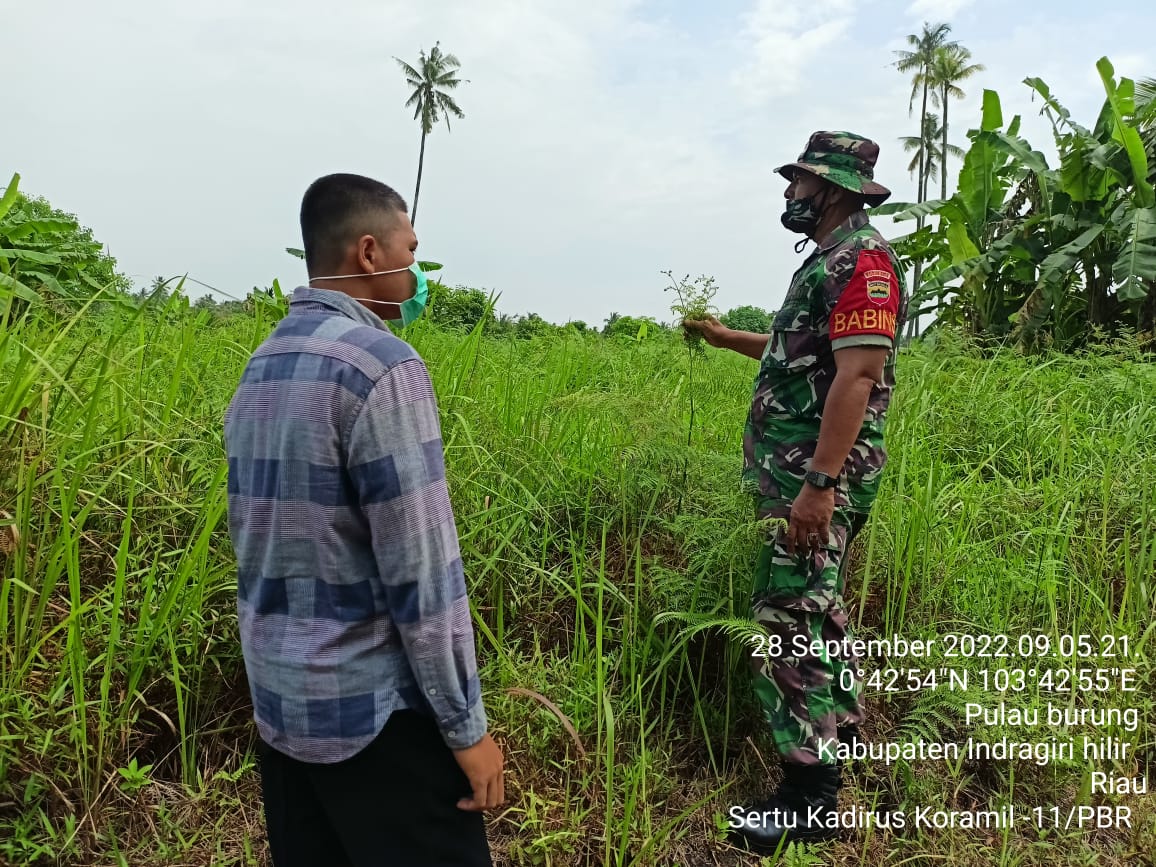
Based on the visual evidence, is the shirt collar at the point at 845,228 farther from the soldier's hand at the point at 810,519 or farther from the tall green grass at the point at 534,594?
the tall green grass at the point at 534,594

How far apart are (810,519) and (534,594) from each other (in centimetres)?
102

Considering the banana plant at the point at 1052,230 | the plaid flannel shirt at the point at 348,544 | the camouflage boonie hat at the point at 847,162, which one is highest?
the banana plant at the point at 1052,230

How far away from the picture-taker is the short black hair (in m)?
1.28

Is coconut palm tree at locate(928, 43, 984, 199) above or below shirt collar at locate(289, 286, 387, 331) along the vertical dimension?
above

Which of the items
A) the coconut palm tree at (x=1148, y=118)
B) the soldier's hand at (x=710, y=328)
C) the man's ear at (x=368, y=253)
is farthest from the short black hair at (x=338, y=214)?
the coconut palm tree at (x=1148, y=118)

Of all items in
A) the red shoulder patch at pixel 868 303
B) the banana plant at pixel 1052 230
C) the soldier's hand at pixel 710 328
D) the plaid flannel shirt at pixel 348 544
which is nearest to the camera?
the plaid flannel shirt at pixel 348 544

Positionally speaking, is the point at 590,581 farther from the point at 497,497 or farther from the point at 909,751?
the point at 909,751

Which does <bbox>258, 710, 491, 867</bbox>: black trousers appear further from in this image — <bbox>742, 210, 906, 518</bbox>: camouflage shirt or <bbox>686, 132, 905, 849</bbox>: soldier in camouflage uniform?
<bbox>742, 210, 906, 518</bbox>: camouflage shirt

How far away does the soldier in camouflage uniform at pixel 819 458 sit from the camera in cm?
206

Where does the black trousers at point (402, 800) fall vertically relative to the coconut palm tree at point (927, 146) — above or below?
below

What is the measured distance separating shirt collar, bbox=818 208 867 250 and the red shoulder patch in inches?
5.1

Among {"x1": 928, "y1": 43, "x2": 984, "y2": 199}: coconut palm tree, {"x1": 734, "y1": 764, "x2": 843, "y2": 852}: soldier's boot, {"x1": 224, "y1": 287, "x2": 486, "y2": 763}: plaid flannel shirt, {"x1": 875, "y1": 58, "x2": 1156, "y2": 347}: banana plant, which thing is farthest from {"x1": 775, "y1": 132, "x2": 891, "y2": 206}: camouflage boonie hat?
{"x1": 928, "y1": 43, "x2": 984, "y2": 199}: coconut palm tree

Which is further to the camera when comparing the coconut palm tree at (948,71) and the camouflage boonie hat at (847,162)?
the coconut palm tree at (948,71)

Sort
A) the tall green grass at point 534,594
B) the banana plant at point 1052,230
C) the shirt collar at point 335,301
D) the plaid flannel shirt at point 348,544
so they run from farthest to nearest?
the banana plant at point 1052,230 < the tall green grass at point 534,594 < the shirt collar at point 335,301 < the plaid flannel shirt at point 348,544
